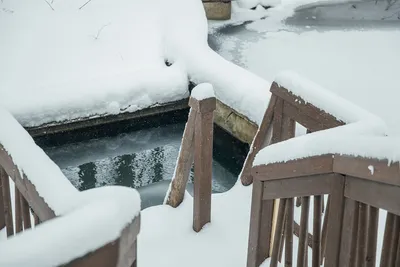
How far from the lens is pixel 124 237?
3.99 ft

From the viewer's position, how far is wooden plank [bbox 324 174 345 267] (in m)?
1.92

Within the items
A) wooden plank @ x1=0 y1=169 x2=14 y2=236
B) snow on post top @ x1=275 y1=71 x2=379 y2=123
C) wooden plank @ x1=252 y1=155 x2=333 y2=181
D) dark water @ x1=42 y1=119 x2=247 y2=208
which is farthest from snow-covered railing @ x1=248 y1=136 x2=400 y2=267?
A: dark water @ x1=42 y1=119 x2=247 y2=208

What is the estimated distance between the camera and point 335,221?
197cm

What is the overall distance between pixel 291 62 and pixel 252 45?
2.93 feet

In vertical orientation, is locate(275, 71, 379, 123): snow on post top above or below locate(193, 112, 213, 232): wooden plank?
above

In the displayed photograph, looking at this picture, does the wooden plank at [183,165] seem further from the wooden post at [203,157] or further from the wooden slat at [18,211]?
the wooden slat at [18,211]

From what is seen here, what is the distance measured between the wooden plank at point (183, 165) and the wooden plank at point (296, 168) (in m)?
1.18

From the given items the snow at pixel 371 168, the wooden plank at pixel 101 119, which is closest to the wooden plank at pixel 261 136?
the snow at pixel 371 168

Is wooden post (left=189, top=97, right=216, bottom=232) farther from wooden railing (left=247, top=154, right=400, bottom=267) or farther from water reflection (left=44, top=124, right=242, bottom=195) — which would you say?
water reflection (left=44, top=124, right=242, bottom=195)

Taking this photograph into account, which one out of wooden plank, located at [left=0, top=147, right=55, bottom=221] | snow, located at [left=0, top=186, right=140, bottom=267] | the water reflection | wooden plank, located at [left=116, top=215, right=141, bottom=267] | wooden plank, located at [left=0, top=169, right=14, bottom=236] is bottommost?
the water reflection

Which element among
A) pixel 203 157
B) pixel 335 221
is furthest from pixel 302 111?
pixel 335 221

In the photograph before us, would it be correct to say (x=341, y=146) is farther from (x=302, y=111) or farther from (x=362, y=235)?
(x=302, y=111)

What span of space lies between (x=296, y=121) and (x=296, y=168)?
1.25 metres

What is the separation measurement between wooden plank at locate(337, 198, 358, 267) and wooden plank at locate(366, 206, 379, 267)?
0.16ft
